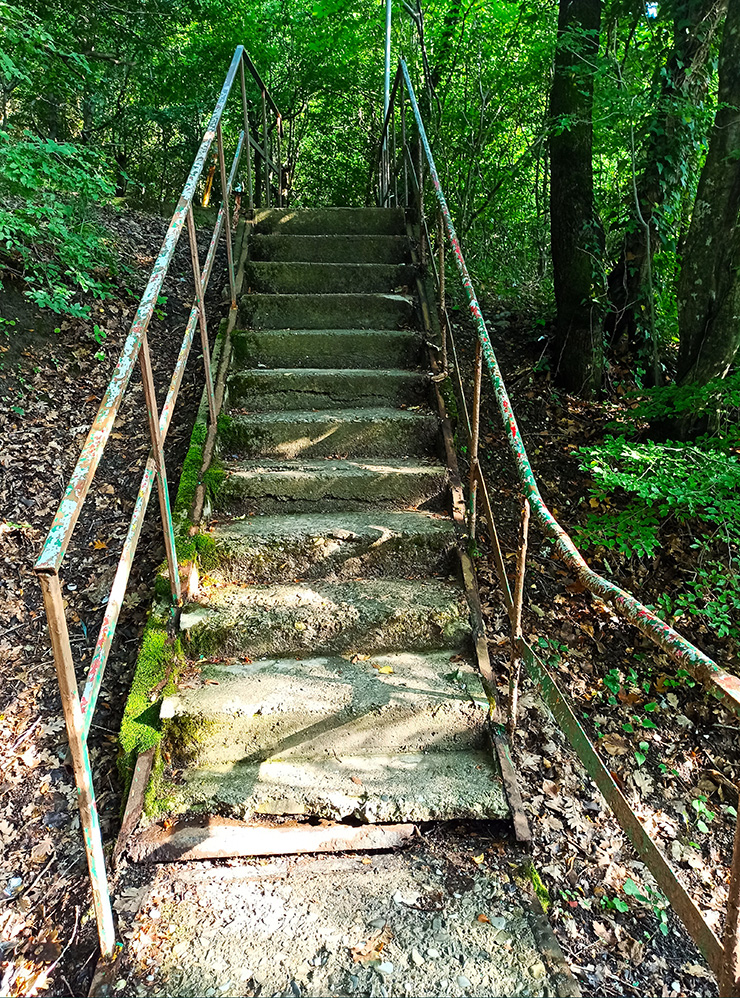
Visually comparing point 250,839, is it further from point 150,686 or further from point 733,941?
point 733,941

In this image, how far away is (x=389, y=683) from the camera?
7.86 feet

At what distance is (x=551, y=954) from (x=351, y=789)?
72 centimetres

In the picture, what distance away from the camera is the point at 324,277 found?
434 cm

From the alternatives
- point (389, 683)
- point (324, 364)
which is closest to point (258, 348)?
point (324, 364)

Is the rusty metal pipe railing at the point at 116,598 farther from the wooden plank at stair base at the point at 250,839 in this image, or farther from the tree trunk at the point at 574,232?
the tree trunk at the point at 574,232

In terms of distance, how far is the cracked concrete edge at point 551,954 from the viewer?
64.2 inches

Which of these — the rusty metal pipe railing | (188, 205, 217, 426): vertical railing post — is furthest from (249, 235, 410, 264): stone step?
the rusty metal pipe railing

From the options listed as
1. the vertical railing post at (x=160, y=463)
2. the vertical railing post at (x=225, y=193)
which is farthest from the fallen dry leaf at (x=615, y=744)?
the vertical railing post at (x=225, y=193)

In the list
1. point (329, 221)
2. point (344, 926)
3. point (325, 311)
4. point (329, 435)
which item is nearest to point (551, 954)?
point (344, 926)

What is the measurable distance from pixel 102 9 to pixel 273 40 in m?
4.29

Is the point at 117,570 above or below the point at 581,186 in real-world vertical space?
below

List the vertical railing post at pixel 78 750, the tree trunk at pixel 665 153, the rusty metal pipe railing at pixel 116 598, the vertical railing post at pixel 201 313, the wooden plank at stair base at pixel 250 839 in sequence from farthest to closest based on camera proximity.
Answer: the tree trunk at pixel 665 153
the vertical railing post at pixel 201 313
the wooden plank at stair base at pixel 250 839
the rusty metal pipe railing at pixel 116 598
the vertical railing post at pixel 78 750

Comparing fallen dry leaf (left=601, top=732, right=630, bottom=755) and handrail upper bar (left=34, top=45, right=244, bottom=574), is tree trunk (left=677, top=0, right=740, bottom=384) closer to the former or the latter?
fallen dry leaf (left=601, top=732, right=630, bottom=755)

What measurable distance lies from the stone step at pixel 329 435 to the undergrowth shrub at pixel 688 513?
90 centimetres
